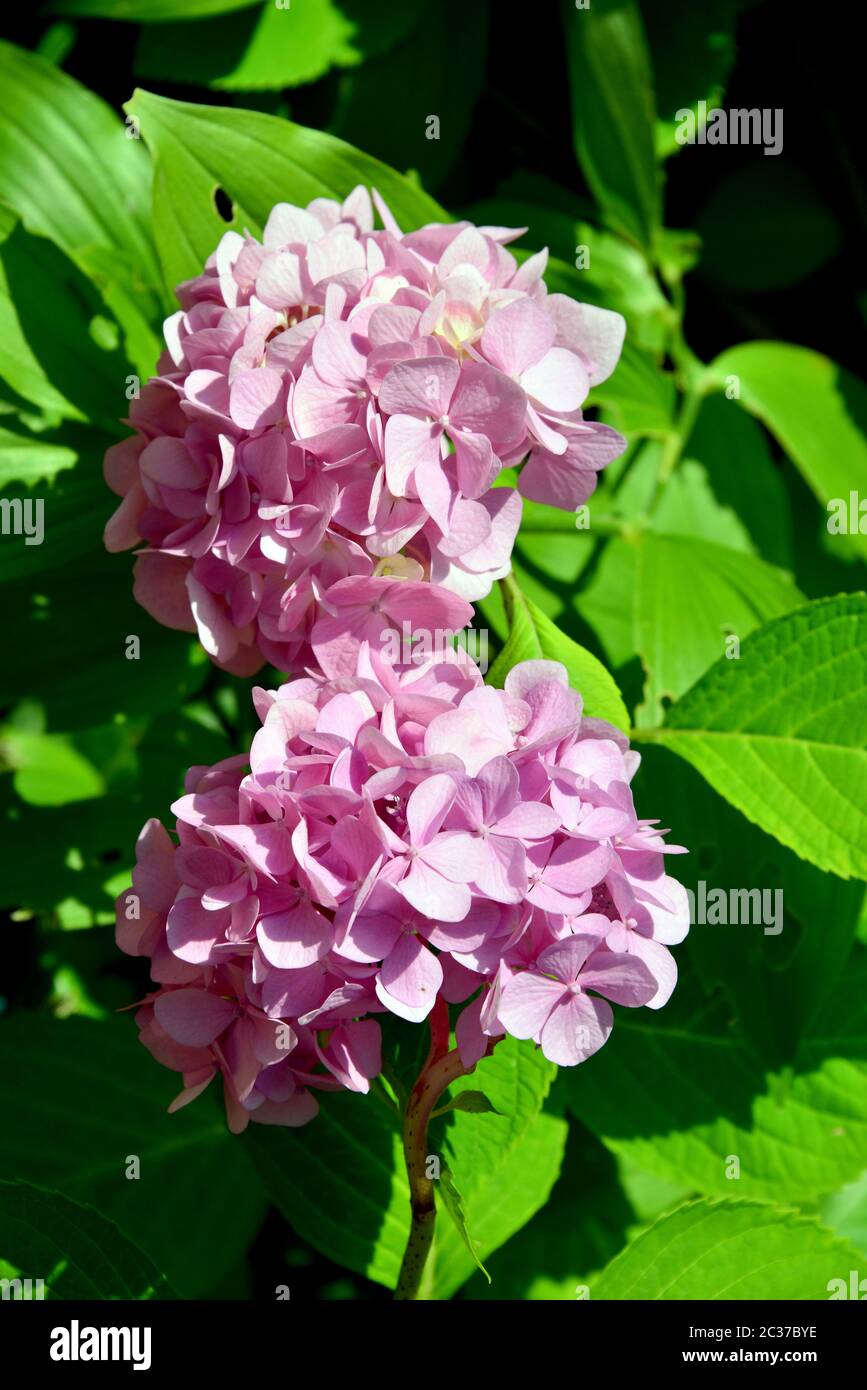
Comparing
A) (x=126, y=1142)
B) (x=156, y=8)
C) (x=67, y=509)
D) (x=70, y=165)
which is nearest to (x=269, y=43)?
(x=156, y=8)

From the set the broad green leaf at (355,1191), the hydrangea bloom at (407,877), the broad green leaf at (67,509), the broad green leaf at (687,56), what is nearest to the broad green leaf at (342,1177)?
the broad green leaf at (355,1191)

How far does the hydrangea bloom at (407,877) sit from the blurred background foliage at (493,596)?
0.19 metres

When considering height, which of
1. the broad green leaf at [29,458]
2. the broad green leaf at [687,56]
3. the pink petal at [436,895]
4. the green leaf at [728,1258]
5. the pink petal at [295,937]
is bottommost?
the green leaf at [728,1258]

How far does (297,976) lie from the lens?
0.74m

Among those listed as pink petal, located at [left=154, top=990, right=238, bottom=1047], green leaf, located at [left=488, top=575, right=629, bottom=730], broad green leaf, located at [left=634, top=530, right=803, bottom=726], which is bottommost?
pink petal, located at [left=154, top=990, right=238, bottom=1047]

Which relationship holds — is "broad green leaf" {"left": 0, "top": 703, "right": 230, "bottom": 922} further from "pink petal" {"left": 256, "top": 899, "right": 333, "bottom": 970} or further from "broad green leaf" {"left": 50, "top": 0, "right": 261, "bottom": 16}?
"broad green leaf" {"left": 50, "top": 0, "right": 261, "bottom": 16}

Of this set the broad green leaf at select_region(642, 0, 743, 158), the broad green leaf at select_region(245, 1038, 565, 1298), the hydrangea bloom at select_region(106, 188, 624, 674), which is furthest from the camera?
the broad green leaf at select_region(642, 0, 743, 158)

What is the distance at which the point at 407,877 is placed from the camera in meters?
0.71

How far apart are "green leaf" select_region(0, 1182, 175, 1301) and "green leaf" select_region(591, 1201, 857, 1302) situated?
14.6 inches

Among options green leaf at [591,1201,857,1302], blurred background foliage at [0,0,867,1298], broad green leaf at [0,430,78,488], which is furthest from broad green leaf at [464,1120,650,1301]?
broad green leaf at [0,430,78,488]

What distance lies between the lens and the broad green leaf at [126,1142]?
117cm

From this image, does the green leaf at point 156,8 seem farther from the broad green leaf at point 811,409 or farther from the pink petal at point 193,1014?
the pink petal at point 193,1014

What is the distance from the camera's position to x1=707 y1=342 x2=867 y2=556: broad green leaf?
57.1 inches
